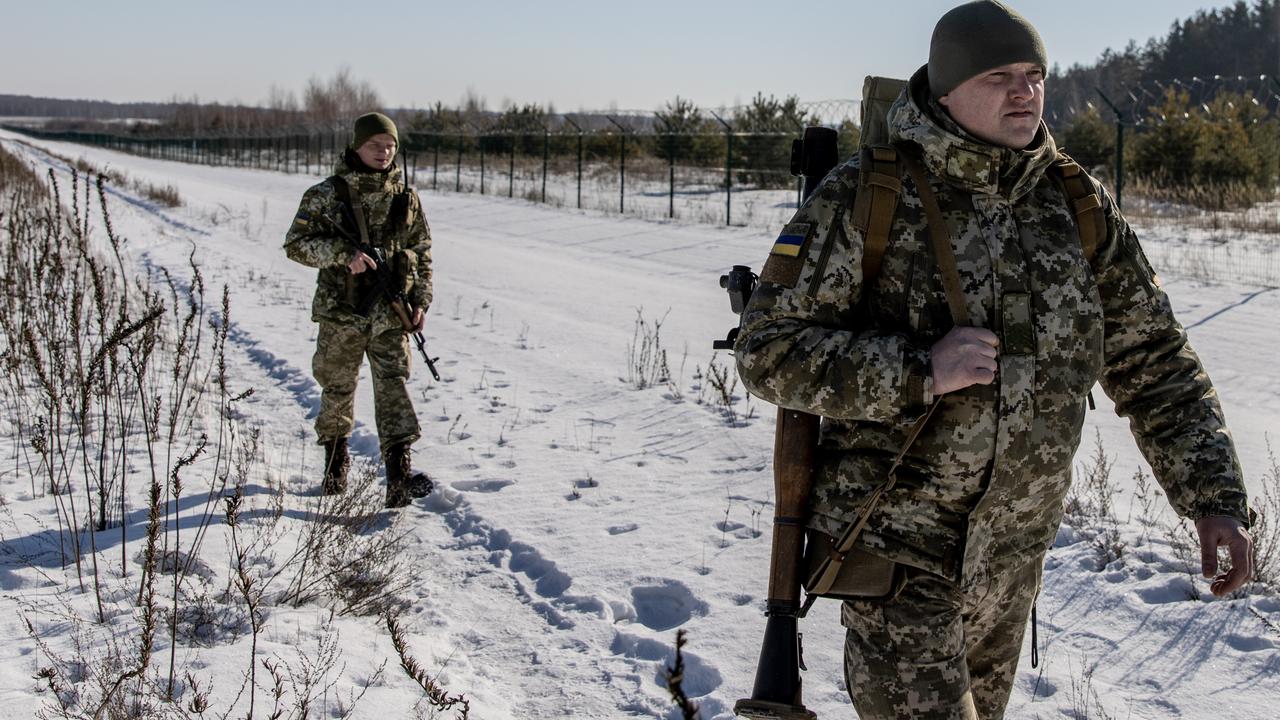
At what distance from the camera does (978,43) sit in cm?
204

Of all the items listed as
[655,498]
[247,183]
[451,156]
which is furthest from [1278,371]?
[451,156]

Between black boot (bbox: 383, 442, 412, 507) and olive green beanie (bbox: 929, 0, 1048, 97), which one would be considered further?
black boot (bbox: 383, 442, 412, 507)

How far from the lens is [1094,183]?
2.24 m

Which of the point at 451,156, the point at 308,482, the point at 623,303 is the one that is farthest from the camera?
the point at 451,156

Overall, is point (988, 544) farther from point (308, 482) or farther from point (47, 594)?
point (308, 482)

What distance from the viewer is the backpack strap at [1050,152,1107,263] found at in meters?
2.15

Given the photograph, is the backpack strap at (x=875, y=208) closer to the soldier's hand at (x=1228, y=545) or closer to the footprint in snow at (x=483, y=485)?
the soldier's hand at (x=1228, y=545)

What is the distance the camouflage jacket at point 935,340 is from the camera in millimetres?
2004

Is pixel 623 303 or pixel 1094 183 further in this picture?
pixel 623 303

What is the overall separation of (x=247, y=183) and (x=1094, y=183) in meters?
40.8

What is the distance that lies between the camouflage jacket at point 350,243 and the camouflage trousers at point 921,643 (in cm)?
363

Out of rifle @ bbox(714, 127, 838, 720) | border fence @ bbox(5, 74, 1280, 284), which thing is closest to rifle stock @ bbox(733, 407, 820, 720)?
rifle @ bbox(714, 127, 838, 720)

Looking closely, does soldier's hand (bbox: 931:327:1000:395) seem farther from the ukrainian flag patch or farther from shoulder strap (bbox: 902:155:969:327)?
the ukrainian flag patch

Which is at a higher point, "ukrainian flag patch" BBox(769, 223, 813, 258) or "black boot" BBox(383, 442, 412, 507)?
"ukrainian flag patch" BBox(769, 223, 813, 258)
